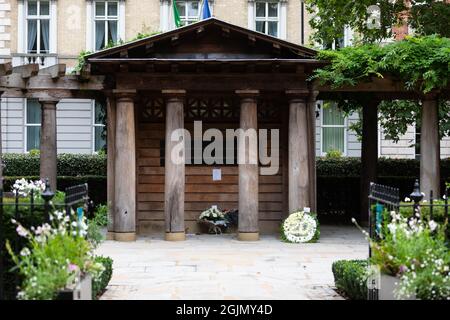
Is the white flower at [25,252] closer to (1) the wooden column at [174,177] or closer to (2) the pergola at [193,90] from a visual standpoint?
(2) the pergola at [193,90]

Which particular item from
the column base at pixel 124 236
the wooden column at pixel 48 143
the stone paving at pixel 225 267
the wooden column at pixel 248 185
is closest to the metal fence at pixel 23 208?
the stone paving at pixel 225 267

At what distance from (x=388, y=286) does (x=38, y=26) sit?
82.1ft

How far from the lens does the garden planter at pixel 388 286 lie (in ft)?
28.3

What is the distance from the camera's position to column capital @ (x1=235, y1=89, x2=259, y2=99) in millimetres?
17656

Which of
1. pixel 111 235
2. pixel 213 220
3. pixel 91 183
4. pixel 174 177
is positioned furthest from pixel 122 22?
pixel 111 235

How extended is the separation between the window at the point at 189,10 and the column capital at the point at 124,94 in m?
14.0

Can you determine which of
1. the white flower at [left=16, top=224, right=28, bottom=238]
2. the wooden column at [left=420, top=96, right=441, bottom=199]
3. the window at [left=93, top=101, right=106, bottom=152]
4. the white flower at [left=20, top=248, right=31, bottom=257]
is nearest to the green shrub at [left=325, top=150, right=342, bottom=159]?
the window at [left=93, top=101, right=106, bottom=152]

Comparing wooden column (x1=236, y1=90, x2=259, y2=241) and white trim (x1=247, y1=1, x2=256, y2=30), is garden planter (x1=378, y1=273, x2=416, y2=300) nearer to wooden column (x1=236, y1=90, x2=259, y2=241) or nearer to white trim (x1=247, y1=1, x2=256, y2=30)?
wooden column (x1=236, y1=90, x2=259, y2=241)

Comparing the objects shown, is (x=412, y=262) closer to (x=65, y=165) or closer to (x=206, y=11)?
(x=206, y=11)

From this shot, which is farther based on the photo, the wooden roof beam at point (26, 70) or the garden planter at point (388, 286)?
the wooden roof beam at point (26, 70)

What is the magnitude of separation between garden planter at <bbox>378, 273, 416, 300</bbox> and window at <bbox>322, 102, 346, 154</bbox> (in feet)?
76.8

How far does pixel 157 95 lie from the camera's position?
18.7 meters

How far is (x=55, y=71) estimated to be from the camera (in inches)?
704

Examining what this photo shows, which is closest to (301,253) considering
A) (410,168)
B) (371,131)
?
(371,131)
